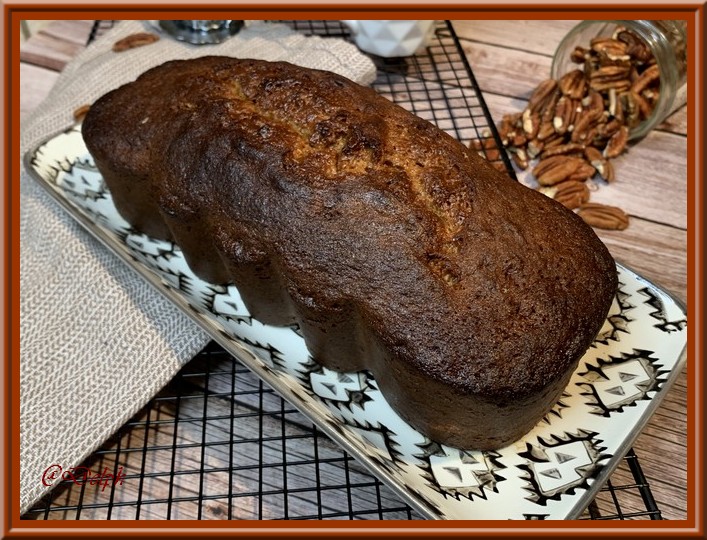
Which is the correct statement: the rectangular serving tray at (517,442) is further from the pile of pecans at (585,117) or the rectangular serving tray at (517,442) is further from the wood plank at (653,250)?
the pile of pecans at (585,117)

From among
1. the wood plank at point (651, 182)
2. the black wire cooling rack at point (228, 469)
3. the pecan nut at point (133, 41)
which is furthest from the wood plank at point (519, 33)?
the black wire cooling rack at point (228, 469)

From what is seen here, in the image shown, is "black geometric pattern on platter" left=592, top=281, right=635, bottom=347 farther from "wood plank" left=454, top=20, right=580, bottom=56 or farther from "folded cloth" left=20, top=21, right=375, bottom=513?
"wood plank" left=454, top=20, right=580, bottom=56

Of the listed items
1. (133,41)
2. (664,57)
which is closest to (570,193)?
(664,57)

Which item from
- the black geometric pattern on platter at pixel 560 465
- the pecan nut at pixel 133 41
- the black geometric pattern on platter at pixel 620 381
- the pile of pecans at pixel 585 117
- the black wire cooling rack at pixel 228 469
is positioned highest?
the pecan nut at pixel 133 41

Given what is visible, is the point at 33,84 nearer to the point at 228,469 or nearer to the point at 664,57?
the point at 228,469

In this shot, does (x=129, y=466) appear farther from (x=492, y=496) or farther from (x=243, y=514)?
(x=492, y=496)

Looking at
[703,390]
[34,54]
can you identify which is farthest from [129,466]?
[34,54]

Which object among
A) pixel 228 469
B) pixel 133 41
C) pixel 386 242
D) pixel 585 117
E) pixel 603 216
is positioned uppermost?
pixel 133 41
